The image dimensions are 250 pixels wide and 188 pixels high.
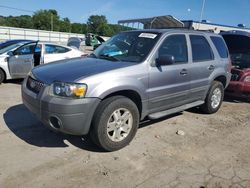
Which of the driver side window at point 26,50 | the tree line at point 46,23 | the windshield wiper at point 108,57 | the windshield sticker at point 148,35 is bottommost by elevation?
the driver side window at point 26,50

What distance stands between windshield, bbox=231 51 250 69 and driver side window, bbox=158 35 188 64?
3.61 metres

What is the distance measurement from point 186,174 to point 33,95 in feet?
7.98

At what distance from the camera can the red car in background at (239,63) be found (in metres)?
7.78

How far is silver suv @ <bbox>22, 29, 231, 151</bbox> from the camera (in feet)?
12.6

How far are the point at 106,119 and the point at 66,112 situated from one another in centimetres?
60

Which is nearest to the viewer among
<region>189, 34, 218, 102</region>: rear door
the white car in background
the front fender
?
the front fender

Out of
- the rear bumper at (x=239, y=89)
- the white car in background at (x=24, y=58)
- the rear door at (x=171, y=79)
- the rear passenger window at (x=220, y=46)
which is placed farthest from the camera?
the white car in background at (x=24, y=58)

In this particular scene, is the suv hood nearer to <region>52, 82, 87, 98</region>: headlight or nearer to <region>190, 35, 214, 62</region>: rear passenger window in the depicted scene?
<region>52, 82, 87, 98</region>: headlight

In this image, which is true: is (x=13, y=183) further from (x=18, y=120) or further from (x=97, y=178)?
(x=18, y=120)

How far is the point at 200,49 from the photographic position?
587cm

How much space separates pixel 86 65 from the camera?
4414 millimetres

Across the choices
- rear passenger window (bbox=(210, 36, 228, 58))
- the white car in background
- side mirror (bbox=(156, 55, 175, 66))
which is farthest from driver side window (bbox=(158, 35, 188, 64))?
the white car in background

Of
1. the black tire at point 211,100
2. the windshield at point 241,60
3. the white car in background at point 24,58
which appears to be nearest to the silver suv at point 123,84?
the black tire at point 211,100

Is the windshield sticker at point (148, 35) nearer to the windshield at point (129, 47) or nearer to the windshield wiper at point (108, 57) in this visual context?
the windshield at point (129, 47)
